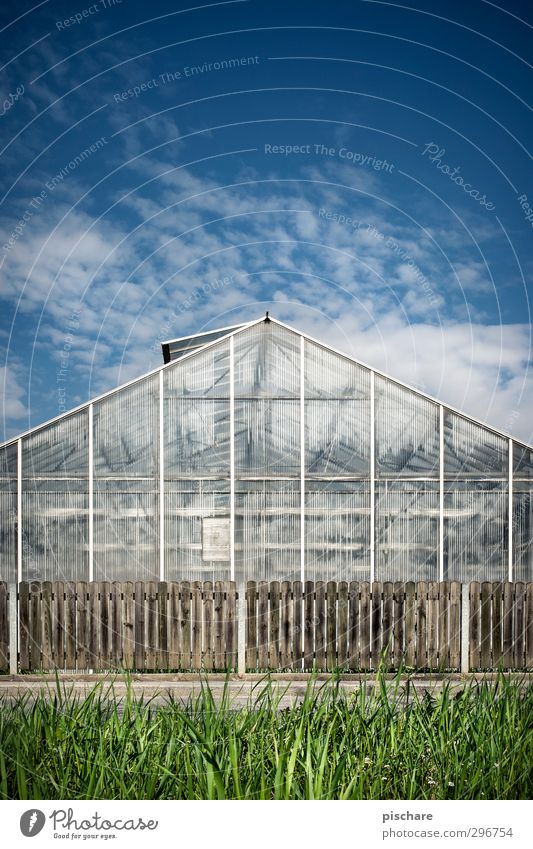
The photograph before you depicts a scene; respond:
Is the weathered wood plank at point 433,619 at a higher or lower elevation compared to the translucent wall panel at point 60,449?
lower

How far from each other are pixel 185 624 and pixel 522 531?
5.79 metres

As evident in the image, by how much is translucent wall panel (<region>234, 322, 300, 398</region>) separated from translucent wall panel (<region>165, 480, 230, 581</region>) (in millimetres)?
1700

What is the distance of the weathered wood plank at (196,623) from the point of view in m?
8.86

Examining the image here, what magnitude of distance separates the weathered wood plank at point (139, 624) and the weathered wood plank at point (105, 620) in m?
0.40

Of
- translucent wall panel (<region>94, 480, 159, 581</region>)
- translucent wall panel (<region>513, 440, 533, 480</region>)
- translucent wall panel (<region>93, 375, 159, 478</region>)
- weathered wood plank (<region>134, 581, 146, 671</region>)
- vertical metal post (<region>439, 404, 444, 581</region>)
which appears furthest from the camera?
translucent wall panel (<region>513, 440, 533, 480</region>)

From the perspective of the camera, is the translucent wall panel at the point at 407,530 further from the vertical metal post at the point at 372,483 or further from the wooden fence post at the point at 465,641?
the wooden fence post at the point at 465,641

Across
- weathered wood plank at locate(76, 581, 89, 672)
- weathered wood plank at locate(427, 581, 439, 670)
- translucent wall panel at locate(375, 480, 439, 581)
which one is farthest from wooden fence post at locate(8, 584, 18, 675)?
weathered wood plank at locate(427, 581, 439, 670)

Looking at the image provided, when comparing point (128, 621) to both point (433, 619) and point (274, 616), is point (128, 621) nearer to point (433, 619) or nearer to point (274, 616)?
point (274, 616)

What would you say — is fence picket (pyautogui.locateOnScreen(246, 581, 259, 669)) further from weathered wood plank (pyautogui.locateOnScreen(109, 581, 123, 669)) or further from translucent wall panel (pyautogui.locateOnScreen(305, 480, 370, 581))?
weathered wood plank (pyautogui.locateOnScreen(109, 581, 123, 669))

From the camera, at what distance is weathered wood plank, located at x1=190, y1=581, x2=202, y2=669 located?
349 inches

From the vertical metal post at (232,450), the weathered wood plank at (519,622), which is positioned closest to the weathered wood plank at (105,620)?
the vertical metal post at (232,450)

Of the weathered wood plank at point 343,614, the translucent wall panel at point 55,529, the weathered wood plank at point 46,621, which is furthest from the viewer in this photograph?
the translucent wall panel at point 55,529
